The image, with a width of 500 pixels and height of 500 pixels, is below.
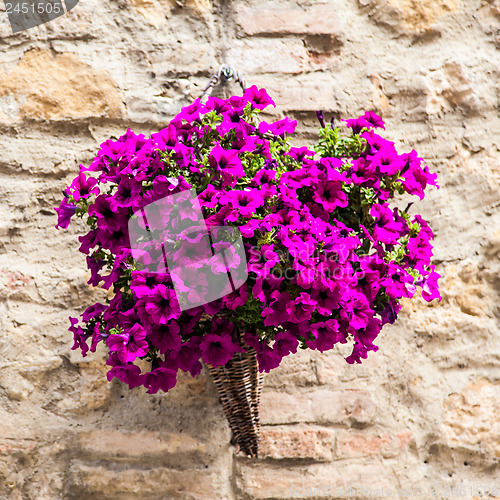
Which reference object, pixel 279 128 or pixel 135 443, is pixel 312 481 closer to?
pixel 135 443

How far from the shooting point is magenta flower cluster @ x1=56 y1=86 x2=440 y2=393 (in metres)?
0.79

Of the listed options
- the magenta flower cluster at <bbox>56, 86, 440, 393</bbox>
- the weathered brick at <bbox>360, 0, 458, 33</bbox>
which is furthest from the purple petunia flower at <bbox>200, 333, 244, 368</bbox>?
the weathered brick at <bbox>360, 0, 458, 33</bbox>

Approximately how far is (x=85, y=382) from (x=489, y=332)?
1.05m

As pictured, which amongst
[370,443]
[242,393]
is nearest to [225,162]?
[242,393]

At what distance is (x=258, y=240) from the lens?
802mm

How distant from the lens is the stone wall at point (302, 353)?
1.14 meters

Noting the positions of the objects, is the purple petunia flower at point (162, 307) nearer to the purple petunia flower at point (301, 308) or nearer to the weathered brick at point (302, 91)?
the purple petunia flower at point (301, 308)

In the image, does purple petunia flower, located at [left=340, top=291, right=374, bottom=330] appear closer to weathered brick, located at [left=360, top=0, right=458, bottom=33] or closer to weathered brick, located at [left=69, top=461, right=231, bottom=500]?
weathered brick, located at [left=69, top=461, right=231, bottom=500]

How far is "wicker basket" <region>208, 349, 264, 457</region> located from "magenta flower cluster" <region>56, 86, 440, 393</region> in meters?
0.05

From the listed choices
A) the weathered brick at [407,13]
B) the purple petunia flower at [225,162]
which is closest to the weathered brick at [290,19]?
the weathered brick at [407,13]

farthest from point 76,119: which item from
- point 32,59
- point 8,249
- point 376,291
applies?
point 376,291

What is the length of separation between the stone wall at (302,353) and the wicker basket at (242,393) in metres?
0.11

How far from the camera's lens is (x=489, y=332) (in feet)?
4.24

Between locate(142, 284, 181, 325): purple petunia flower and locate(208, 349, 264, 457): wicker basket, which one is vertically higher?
locate(142, 284, 181, 325): purple petunia flower
